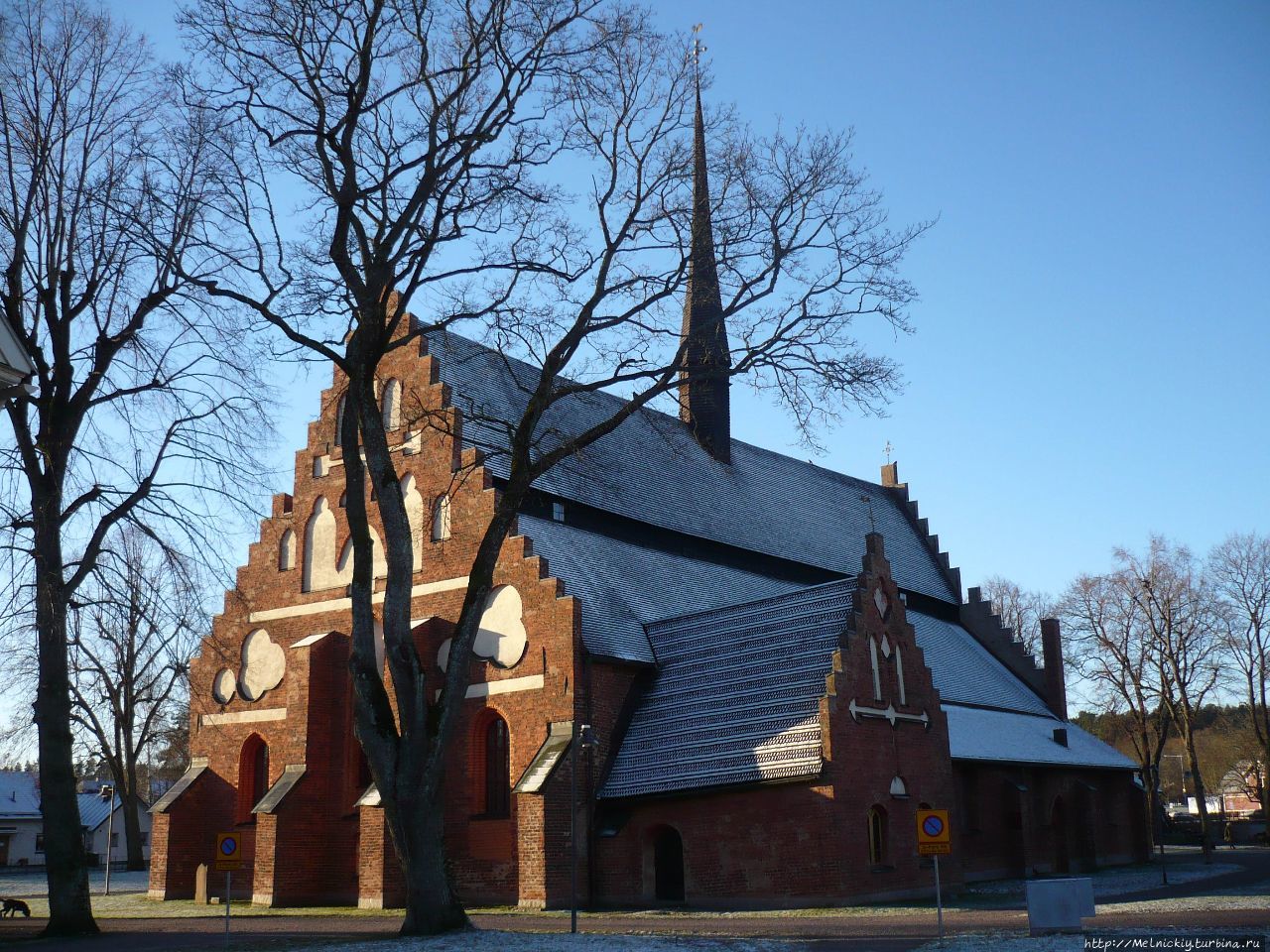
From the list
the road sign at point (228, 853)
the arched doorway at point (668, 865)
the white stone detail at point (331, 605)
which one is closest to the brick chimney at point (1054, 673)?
the arched doorway at point (668, 865)

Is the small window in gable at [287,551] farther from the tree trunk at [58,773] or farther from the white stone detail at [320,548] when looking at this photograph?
the tree trunk at [58,773]

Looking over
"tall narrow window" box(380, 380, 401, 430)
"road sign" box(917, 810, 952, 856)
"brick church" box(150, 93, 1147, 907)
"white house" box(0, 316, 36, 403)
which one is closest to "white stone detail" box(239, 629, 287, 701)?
"brick church" box(150, 93, 1147, 907)

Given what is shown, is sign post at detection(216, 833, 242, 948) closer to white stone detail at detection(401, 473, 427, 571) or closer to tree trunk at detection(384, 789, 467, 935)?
tree trunk at detection(384, 789, 467, 935)

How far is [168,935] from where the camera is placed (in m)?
21.4

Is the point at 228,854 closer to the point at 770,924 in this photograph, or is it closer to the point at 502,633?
the point at 770,924

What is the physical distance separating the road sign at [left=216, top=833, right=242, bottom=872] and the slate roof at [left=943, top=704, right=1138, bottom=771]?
1886 centimetres

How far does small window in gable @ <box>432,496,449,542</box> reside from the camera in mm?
29188

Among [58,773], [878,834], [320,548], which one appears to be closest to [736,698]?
[878,834]

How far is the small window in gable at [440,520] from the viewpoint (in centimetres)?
2919

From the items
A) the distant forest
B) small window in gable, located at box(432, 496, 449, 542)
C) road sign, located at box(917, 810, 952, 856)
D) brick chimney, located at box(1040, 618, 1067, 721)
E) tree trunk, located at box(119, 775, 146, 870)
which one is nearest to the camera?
road sign, located at box(917, 810, 952, 856)

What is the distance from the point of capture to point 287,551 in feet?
107

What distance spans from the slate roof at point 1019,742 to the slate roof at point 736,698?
692cm

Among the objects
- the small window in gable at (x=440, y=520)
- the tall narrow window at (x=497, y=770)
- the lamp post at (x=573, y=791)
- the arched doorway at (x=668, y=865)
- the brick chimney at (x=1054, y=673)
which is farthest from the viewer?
the brick chimney at (x=1054, y=673)

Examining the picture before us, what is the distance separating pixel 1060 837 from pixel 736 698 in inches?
600
